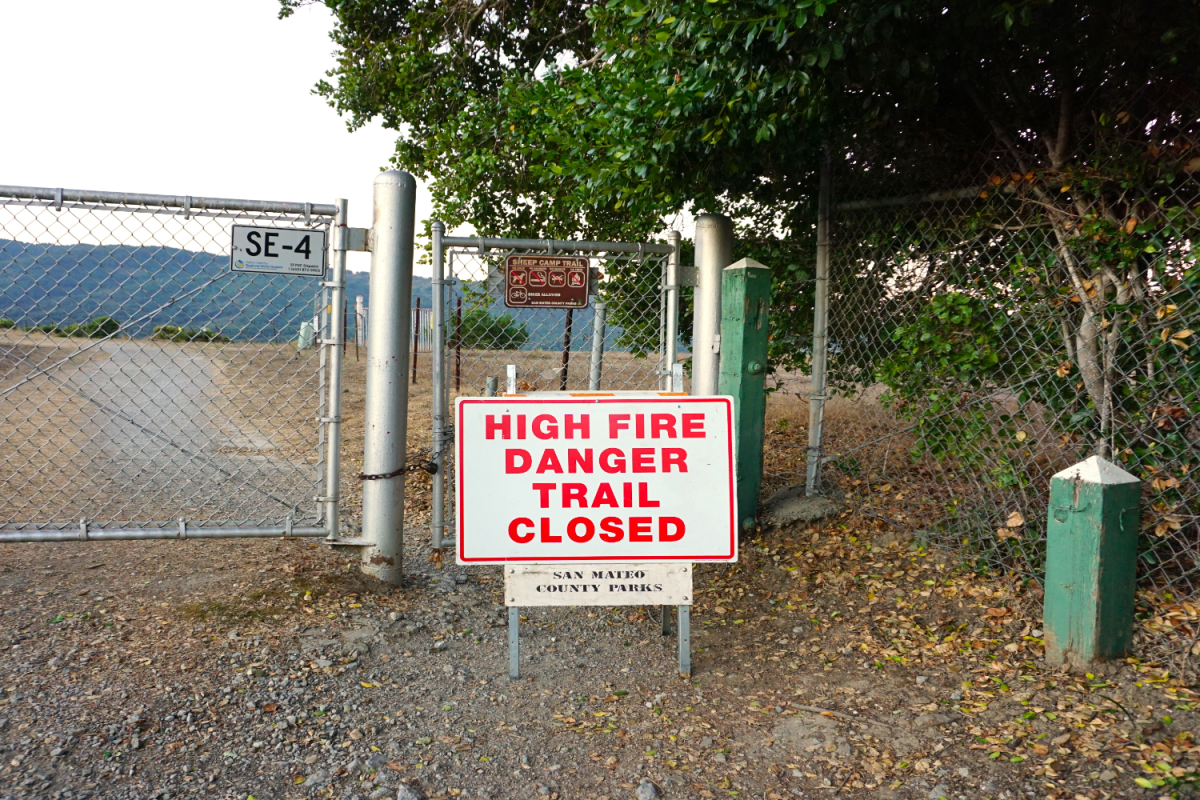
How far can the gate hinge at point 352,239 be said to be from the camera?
A: 12.6 feet

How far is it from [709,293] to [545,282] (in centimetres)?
111

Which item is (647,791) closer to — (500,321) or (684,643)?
(684,643)

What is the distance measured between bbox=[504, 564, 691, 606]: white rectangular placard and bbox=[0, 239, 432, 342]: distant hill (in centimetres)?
157

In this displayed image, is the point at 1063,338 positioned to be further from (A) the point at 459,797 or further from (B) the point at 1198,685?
(A) the point at 459,797

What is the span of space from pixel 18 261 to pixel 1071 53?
484cm

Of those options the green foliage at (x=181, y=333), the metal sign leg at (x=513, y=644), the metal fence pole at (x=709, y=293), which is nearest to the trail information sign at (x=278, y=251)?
the green foliage at (x=181, y=333)

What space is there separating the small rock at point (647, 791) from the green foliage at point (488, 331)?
8.39 ft

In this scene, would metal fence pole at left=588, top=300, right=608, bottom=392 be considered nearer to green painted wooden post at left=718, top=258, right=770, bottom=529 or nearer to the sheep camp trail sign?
green painted wooden post at left=718, top=258, right=770, bottom=529

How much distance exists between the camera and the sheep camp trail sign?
3.36m

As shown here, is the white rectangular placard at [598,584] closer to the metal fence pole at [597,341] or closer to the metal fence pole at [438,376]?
the metal fence pole at [438,376]

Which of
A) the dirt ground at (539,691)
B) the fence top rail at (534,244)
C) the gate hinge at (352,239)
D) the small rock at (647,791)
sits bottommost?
the small rock at (647,791)

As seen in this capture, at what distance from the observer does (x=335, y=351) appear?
387 centimetres

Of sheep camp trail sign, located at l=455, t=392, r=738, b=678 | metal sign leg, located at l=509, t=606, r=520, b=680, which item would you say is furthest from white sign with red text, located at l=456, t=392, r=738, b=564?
metal sign leg, located at l=509, t=606, r=520, b=680

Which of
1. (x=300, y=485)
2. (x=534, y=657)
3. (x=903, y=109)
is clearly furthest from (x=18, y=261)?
(x=903, y=109)
